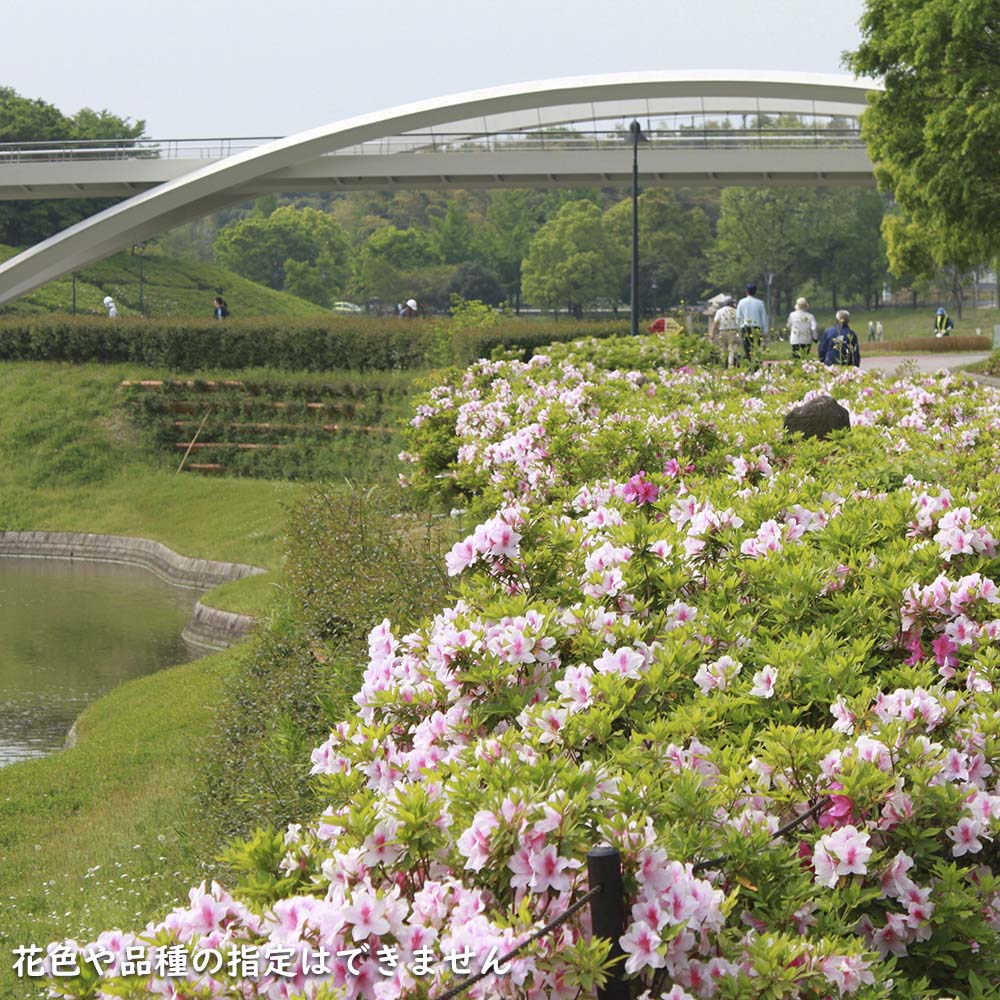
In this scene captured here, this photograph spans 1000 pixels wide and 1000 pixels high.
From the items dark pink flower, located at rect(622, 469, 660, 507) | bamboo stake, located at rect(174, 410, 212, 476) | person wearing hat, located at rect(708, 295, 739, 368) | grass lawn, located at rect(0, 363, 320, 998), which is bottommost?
grass lawn, located at rect(0, 363, 320, 998)

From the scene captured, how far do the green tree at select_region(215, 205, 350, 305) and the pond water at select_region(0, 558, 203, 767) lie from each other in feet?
216

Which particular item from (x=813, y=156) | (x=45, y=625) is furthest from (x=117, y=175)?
(x=45, y=625)

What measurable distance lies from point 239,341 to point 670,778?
90.9 ft

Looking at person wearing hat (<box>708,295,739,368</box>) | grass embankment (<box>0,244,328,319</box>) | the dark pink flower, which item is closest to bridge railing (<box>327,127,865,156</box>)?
grass embankment (<box>0,244,328,319</box>)

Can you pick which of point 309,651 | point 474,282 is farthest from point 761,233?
point 309,651

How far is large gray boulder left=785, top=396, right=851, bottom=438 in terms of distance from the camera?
9188 mm

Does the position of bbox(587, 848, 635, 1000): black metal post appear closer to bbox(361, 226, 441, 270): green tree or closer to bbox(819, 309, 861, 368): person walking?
bbox(819, 309, 861, 368): person walking

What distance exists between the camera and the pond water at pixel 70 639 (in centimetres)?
1321

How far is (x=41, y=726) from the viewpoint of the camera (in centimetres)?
1287

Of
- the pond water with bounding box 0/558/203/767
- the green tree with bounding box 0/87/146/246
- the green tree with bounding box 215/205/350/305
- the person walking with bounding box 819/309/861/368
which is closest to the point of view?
the pond water with bounding box 0/558/203/767

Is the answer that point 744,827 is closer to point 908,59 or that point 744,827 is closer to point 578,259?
point 908,59

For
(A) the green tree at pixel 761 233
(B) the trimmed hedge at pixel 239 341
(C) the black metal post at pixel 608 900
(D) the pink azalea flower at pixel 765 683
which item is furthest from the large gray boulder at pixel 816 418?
(A) the green tree at pixel 761 233

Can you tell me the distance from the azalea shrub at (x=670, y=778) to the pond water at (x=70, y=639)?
27.7 ft

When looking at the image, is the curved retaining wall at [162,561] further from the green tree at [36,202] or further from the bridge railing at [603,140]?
the green tree at [36,202]
